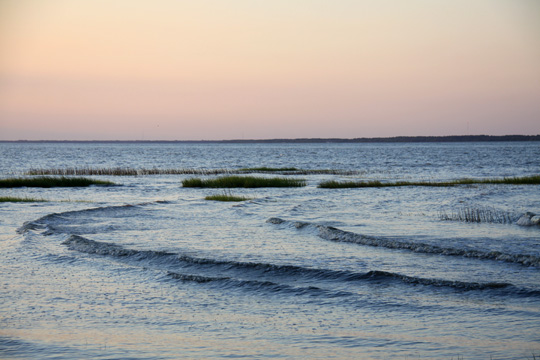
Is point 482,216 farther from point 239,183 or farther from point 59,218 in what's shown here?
point 239,183

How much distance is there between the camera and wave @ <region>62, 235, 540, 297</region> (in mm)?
12727

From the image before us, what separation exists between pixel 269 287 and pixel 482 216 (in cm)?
1482

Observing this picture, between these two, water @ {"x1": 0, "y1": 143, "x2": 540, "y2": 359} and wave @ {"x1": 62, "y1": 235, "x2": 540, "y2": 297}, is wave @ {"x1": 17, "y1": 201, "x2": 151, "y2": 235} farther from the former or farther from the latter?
wave @ {"x1": 62, "y1": 235, "x2": 540, "y2": 297}

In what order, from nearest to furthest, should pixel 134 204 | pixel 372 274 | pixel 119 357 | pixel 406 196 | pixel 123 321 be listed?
pixel 119 357
pixel 123 321
pixel 372 274
pixel 134 204
pixel 406 196

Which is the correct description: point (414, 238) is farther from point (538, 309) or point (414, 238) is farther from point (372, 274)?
point (538, 309)

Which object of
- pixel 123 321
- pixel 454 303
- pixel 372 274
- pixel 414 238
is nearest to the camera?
pixel 123 321

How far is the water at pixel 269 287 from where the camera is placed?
905 centimetres

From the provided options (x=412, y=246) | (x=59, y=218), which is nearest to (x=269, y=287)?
(x=412, y=246)

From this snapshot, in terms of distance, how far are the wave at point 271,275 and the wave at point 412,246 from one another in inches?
132

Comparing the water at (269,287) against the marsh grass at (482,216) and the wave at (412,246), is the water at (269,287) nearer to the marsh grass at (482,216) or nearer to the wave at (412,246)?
the wave at (412,246)

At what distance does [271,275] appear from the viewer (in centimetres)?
1438

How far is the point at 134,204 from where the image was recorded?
3253 centimetres

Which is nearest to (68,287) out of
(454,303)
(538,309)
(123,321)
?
(123,321)

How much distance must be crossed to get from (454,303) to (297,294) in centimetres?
323
